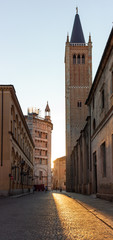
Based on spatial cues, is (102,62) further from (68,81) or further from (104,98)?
(68,81)

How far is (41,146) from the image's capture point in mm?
84875

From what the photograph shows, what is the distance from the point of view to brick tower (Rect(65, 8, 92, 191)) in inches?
2532

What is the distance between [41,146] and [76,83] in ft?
77.9

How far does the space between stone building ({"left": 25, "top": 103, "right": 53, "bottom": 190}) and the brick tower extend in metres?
19.1

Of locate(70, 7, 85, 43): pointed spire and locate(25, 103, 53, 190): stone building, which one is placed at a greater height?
locate(70, 7, 85, 43): pointed spire

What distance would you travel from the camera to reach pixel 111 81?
19.9m

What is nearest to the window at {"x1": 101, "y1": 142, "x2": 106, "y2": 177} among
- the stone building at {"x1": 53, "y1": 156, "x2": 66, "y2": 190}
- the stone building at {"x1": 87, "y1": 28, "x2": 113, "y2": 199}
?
the stone building at {"x1": 87, "y1": 28, "x2": 113, "y2": 199}

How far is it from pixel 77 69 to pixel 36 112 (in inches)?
953

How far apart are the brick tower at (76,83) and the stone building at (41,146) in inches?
751

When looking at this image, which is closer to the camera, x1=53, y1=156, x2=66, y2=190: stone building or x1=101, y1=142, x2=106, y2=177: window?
x1=101, y1=142, x2=106, y2=177: window

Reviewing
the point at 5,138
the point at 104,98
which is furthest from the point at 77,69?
the point at 104,98

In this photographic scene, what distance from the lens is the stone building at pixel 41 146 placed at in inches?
3231

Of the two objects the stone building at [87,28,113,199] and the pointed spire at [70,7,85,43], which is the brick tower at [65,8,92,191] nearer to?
the pointed spire at [70,7,85,43]

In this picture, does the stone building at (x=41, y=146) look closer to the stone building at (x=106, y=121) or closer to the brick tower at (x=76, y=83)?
the brick tower at (x=76, y=83)
